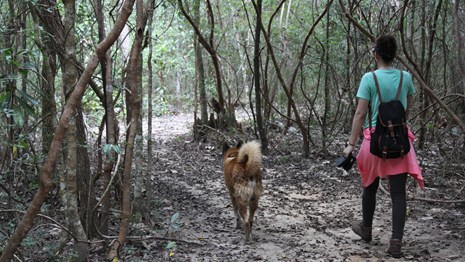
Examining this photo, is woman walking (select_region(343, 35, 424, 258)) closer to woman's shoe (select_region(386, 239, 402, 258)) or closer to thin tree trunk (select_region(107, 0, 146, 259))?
woman's shoe (select_region(386, 239, 402, 258))

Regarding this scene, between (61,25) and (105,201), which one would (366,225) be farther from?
(61,25)

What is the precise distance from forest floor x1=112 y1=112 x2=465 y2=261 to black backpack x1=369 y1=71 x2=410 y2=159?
3.47 feet

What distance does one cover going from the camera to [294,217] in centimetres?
650

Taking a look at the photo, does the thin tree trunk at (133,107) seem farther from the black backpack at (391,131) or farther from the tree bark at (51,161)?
the black backpack at (391,131)

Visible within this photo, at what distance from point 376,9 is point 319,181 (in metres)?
4.93

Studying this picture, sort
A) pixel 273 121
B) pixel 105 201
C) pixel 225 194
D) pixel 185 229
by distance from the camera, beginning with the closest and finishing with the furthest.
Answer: pixel 105 201 < pixel 185 229 < pixel 225 194 < pixel 273 121

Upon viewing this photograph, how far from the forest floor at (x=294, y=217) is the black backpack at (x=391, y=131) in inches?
41.7

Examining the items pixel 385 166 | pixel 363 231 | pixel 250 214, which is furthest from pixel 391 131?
pixel 250 214

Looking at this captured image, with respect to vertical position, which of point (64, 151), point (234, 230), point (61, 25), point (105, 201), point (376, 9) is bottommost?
point (234, 230)

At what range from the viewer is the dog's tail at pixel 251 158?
545cm

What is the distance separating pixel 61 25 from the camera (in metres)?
4.71

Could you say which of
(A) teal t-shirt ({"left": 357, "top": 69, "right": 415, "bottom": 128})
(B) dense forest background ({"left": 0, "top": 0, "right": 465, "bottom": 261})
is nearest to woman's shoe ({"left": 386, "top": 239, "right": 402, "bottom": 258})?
(A) teal t-shirt ({"left": 357, "top": 69, "right": 415, "bottom": 128})

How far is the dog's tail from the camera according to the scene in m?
5.45

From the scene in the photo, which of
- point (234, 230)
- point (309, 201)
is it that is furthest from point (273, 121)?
point (234, 230)
